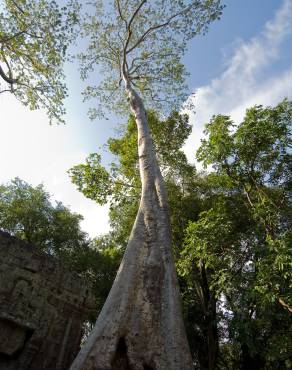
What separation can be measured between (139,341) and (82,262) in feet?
36.1

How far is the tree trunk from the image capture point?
277 cm

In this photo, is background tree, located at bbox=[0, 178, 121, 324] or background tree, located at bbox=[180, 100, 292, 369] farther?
background tree, located at bbox=[0, 178, 121, 324]

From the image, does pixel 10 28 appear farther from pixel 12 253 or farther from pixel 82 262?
pixel 82 262

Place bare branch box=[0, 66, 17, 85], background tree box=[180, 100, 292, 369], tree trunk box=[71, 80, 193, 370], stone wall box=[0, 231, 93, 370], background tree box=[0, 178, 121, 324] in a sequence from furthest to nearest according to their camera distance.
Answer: background tree box=[0, 178, 121, 324] < bare branch box=[0, 66, 17, 85] < background tree box=[180, 100, 292, 369] < stone wall box=[0, 231, 93, 370] < tree trunk box=[71, 80, 193, 370]

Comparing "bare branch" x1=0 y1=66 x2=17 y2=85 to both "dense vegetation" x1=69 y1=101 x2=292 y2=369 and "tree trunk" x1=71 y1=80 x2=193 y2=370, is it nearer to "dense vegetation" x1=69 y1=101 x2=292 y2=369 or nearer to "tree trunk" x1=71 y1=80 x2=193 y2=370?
"dense vegetation" x1=69 y1=101 x2=292 y2=369

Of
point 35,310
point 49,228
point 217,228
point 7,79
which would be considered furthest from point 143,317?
point 49,228

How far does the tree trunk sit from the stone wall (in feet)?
4.73

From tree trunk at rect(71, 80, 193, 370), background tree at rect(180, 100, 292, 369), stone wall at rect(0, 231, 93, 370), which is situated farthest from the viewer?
background tree at rect(180, 100, 292, 369)

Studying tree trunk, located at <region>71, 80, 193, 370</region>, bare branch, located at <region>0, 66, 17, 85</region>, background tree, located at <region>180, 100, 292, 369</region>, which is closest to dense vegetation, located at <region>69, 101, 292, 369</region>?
background tree, located at <region>180, 100, 292, 369</region>

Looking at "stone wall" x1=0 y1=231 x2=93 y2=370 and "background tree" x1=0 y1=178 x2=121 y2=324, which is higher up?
"background tree" x1=0 y1=178 x2=121 y2=324

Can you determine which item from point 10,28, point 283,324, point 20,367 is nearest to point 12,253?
point 20,367

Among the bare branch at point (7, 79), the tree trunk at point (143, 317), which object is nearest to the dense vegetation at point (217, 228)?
the tree trunk at point (143, 317)

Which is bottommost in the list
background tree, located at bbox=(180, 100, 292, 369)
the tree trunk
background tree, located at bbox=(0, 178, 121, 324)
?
the tree trunk

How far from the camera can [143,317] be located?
3.11 metres
